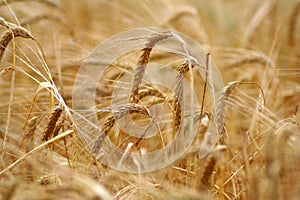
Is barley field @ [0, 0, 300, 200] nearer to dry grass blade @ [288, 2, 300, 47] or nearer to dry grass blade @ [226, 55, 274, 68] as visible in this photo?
dry grass blade @ [226, 55, 274, 68]

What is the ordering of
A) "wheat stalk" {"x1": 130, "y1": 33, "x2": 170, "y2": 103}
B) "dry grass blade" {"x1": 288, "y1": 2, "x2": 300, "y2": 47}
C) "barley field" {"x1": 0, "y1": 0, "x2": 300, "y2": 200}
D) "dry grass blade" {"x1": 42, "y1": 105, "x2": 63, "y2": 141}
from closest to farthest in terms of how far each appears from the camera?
"barley field" {"x1": 0, "y1": 0, "x2": 300, "y2": 200}
"dry grass blade" {"x1": 42, "y1": 105, "x2": 63, "y2": 141}
"wheat stalk" {"x1": 130, "y1": 33, "x2": 170, "y2": 103}
"dry grass blade" {"x1": 288, "y1": 2, "x2": 300, "y2": 47}

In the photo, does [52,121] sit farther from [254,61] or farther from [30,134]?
[254,61]

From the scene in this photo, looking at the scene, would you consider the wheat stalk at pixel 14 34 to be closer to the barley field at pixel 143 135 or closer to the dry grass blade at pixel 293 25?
the barley field at pixel 143 135

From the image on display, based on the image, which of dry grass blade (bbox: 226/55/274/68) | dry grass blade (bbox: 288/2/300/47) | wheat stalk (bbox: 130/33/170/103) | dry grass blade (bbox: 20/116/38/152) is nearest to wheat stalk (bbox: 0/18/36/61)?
dry grass blade (bbox: 20/116/38/152)

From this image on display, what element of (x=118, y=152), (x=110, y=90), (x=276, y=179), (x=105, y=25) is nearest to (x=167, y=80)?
(x=110, y=90)

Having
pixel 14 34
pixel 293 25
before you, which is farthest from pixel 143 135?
pixel 293 25

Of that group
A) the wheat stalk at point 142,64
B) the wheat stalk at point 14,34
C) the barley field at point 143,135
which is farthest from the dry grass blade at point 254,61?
the wheat stalk at point 14,34

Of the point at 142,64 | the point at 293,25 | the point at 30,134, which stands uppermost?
the point at 293,25

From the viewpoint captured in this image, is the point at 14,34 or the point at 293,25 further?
the point at 293,25

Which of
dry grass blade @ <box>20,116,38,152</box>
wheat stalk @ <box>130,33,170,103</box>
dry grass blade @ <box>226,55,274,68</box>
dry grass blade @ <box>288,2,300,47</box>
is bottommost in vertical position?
dry grass blade @ <box>20,116,38,152</box>

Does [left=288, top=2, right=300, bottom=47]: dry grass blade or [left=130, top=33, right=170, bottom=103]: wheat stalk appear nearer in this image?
[left=130, top=33, right=170, bottom=103]: wheat stalk

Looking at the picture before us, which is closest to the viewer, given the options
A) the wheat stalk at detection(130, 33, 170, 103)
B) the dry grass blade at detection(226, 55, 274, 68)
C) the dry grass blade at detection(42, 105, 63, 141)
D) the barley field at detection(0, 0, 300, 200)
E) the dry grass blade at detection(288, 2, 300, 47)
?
the barley field at detection(0, 0, 300, 200)
